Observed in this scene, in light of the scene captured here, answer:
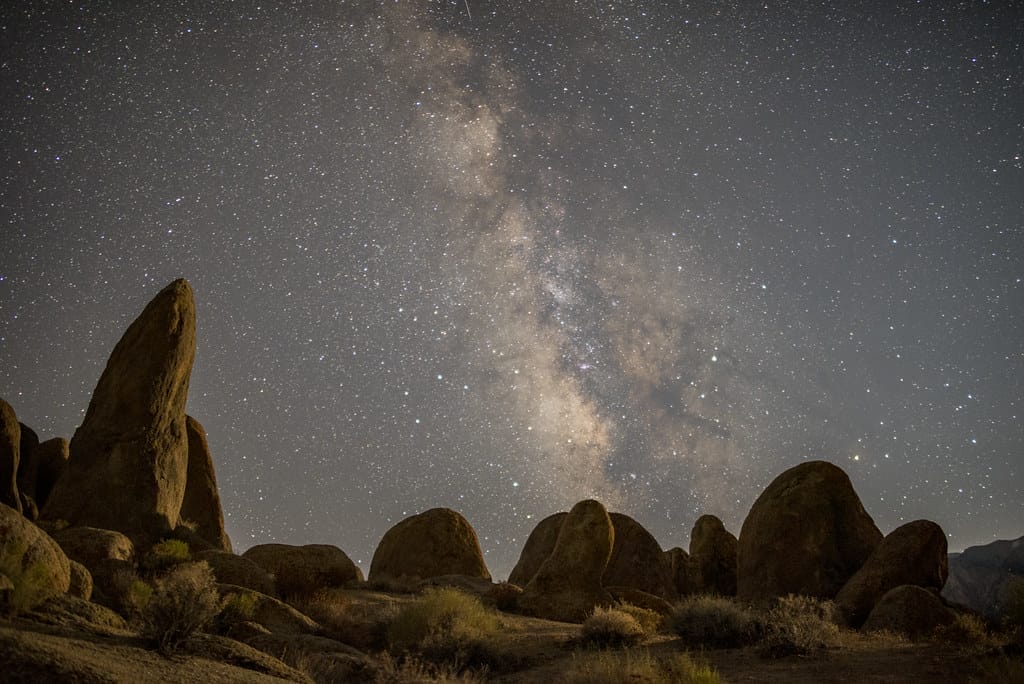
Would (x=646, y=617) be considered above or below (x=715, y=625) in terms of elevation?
below

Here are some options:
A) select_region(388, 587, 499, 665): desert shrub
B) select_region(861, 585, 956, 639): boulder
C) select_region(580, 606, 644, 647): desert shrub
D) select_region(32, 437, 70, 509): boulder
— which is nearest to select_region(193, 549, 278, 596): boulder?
select_region(388, 587, 499, 665): desert shrub

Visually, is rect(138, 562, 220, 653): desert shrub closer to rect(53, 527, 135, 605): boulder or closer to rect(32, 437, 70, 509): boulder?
rect(53, 527, 135, 605): boulder

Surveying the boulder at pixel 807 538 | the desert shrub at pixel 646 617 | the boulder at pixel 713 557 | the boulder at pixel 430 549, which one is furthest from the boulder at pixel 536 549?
the desert shrub at pixel 646 617

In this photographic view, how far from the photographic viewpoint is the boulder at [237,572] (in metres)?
15.0

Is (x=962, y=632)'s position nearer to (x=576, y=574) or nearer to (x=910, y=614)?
(x=910, y=614)

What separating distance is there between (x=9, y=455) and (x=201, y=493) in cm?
621

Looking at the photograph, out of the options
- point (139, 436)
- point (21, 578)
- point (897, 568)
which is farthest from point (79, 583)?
point (897, 568)

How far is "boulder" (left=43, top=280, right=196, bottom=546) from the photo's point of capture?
1614 centimetres

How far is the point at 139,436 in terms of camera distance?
17.0 meters

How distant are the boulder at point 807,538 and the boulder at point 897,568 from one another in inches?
47.9

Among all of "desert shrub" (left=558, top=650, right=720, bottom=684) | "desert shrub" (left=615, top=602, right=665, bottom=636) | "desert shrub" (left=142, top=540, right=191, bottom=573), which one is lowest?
"desert shrub" (left=615, top=602, right=665, bottom=636)

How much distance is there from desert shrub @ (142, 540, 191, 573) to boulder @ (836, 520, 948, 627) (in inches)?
698

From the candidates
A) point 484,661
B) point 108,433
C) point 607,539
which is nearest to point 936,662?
point 484,661

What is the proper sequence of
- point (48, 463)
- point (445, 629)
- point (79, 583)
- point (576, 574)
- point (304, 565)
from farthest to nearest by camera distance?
1. point (48, 463)
2. point (304, 565)
3. point (576, 574)
4. point (445, 629)
5. point (79, 583)
